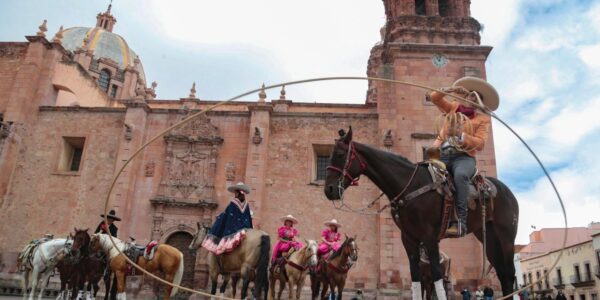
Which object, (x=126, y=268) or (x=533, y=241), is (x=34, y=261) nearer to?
(x=126, y=268)

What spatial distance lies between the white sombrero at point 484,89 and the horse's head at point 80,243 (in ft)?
27.5

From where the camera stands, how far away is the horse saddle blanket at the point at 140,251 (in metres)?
9.45

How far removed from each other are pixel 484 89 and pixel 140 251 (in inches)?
307

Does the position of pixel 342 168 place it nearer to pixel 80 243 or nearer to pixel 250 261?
pixel 250 261

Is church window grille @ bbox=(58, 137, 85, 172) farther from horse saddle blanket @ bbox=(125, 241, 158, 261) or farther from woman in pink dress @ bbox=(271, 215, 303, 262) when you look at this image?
woman in pink dress @ bbox=(271, 215, 303, 262)

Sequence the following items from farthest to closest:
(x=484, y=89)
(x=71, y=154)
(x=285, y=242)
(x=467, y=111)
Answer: (x=71, y=154) < (x=285, y=242) < (x=484, y=89) < (x=467, y=111)

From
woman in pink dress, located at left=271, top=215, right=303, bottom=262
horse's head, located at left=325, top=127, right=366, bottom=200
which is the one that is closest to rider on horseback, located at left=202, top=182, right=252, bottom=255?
woman in pink dress, located at left=271, top=215, right=303, bottom=262

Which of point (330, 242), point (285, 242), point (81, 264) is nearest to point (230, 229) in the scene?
point (285, 242)

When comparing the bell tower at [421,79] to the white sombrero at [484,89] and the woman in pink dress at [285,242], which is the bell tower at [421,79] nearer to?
the woman in pink dress at [285,242]

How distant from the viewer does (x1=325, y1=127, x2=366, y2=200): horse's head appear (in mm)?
5305

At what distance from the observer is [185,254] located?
19.1 metres

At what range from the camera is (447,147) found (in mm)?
5750

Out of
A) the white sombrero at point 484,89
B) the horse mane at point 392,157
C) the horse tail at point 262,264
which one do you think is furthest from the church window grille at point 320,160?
the horse mane at point 392,157

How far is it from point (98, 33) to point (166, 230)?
45.2m
